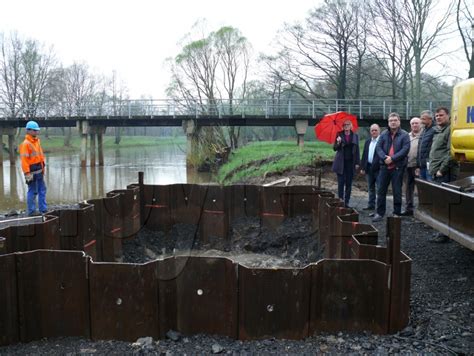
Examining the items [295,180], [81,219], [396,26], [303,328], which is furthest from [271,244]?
[396,26]

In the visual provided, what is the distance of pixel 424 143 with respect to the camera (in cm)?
715

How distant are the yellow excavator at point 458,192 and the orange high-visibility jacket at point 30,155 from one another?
22.5ft

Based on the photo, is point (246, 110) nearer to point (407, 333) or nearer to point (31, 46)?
point (407, 333)

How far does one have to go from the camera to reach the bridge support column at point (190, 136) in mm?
27828

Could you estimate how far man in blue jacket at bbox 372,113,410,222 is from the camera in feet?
23.0

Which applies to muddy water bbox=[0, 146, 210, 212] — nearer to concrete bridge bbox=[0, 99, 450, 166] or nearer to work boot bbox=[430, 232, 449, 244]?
concrete bridge bbox=[0, 99, 450, 166]

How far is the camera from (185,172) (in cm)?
2653

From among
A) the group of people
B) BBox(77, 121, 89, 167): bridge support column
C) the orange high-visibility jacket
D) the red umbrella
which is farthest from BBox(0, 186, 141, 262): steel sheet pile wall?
BBox(77, 121, 89, 167): bridge support column

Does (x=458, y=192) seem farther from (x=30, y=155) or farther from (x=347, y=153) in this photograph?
(x=30, y=155)

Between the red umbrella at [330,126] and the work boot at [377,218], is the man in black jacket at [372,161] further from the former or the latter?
the red umbrella at [330,126]

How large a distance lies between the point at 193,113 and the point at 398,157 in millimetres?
23011

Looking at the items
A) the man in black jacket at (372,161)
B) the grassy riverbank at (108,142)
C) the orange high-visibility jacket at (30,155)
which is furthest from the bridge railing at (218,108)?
the orange high-visibility jacket at (30,155)

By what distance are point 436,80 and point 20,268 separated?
3351 centimetres

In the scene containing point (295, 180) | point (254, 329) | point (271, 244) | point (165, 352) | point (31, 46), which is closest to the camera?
point (165, 352)
